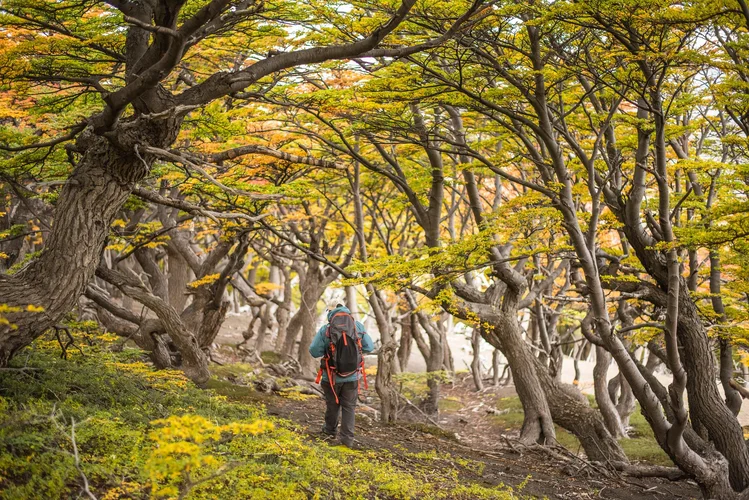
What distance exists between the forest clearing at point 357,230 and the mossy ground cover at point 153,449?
0.04m

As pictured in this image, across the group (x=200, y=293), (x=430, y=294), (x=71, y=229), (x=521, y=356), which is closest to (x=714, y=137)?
(x=521, y=356)

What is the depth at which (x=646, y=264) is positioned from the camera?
8.94m

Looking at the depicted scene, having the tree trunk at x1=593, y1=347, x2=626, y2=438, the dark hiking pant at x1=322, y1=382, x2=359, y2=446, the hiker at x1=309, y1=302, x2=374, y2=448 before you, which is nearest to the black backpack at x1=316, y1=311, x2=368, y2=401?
the hiker at x1=309, y1=302, x2=374, y2=448

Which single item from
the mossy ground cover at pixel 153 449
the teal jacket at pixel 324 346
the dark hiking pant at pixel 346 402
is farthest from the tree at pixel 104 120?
the dark hiking pant at pixel 346 402

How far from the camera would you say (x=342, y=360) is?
7.67m

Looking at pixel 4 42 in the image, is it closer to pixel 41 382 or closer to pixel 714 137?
pixel 41 382

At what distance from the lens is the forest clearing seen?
17.4 ft

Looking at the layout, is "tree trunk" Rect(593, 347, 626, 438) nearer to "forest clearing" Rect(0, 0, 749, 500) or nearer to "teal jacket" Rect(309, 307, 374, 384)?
"forest clearing" Rect(0, 0, 749, 500)

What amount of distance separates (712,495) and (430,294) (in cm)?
478

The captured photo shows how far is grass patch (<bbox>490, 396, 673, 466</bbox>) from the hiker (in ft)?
19.2

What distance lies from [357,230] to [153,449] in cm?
817

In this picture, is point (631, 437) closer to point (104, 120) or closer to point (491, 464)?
point (491, 464)

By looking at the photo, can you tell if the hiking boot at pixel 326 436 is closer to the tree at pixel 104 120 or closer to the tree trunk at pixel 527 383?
the tree at pixel 104 120

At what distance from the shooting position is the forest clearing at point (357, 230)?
5.32m
